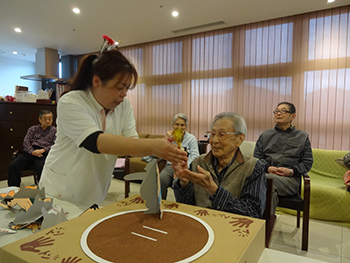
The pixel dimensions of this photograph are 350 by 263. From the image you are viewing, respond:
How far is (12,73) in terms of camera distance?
303 inches

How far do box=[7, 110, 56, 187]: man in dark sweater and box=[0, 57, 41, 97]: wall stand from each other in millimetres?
4535

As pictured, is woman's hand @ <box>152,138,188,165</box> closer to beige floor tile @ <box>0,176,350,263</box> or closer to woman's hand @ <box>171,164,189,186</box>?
woman's hand @ <box>171,164,189,186</box>

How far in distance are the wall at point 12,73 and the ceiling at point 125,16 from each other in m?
2.08

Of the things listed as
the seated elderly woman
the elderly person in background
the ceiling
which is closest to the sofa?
the elderly person in background

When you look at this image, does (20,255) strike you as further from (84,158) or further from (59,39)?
(59,39)

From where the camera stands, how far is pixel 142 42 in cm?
579

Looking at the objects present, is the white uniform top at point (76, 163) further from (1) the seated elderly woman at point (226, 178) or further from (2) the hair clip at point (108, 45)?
(1) the seated elderly woman at point (226, 178)

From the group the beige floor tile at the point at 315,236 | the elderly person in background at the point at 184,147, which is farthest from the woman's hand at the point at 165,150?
the elderly person in background at the point at 184,147

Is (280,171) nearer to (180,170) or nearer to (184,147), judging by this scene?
(184,147)

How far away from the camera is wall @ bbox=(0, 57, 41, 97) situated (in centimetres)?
748

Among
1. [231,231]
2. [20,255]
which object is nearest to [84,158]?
[20,255]

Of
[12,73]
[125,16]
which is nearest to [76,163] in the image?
[125,16]

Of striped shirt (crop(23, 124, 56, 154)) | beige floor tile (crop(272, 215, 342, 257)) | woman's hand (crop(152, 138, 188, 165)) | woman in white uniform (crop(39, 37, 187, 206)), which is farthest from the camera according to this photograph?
striped shirt (crop(23, 124, 56, 154))

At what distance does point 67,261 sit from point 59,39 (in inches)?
244
